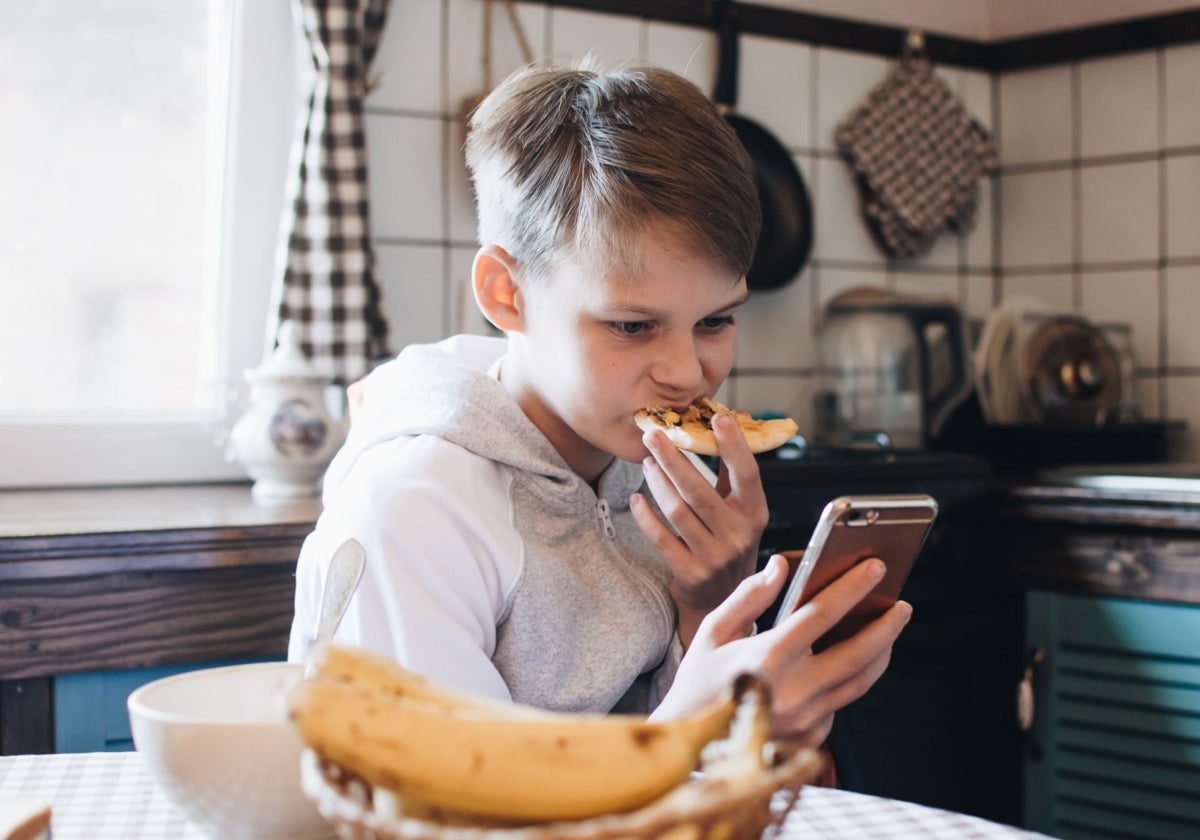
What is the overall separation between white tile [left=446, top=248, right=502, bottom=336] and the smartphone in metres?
1.29

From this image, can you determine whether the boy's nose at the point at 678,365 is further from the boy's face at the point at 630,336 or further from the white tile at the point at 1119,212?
the white tile at the point at 1119,212

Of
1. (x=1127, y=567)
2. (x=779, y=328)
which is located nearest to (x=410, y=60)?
(x=779, y=328)

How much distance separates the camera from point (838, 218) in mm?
2539

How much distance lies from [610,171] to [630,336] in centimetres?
15

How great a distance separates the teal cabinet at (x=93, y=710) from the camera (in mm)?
1385

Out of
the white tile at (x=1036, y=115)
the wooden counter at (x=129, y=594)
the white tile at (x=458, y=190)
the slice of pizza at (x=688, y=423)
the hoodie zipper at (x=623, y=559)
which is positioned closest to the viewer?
the slice of pizza at (x=688, y=423)

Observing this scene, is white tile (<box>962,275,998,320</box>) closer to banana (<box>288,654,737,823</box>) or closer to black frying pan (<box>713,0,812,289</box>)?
black frying pan (<box>713,0,812,289</box>)

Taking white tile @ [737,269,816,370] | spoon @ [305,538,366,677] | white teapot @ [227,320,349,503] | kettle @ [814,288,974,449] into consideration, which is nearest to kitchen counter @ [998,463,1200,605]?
kettle @ [814,288,974,449]

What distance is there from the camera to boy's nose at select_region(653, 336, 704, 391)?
3.44 ft

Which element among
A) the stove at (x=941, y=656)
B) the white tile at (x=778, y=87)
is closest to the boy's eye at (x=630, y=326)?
the stove at (x=941, y=656)

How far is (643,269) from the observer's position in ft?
3.41

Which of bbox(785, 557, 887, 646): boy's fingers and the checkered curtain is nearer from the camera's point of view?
bbox(785, 557, 887, 646): boy's fingers

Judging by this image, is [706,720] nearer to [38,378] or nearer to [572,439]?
[572,439]

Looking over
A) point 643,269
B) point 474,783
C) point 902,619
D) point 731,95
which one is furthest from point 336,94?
point 474,783
